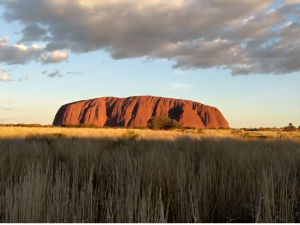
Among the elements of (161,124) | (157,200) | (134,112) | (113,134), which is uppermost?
(134,112)

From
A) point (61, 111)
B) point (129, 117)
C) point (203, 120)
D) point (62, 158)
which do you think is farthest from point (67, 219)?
point (61, 111)

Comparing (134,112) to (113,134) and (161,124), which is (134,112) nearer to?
(161,124)

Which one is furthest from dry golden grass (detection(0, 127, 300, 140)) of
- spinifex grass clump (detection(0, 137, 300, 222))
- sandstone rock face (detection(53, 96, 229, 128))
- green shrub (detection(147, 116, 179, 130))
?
sandstone rock face (detection(53, 96, 229, 128))

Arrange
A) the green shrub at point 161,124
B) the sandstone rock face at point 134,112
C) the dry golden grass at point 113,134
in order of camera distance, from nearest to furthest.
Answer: the dry golden grass at point 113,134 < the green shrub at point 161,124 < the sandstone rock face at point 134,112

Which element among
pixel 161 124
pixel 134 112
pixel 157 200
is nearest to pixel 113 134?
pixel 157 200

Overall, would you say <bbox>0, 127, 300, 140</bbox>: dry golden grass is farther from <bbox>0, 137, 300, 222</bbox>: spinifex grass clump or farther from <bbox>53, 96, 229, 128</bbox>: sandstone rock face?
<bbox>53, 96, 229, 128</bbox>: sandstone rock face

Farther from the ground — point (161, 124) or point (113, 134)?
point (161, 124)

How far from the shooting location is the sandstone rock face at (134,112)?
109000 mm

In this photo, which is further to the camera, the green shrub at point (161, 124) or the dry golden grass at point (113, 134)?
the green shrub at point (161, 124)

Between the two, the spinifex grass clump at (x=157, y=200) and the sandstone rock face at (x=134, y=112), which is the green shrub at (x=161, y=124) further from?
the spinifex grass clump at (x=157, y=200)

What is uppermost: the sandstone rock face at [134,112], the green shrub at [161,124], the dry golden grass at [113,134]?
the sandstone rock face at [134,112]

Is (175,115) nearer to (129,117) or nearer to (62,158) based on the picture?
(129,117)

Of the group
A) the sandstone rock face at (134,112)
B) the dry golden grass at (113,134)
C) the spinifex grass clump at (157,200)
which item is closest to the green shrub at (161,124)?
the dry golden grass at (113,134)

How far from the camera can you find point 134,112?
111125mm
